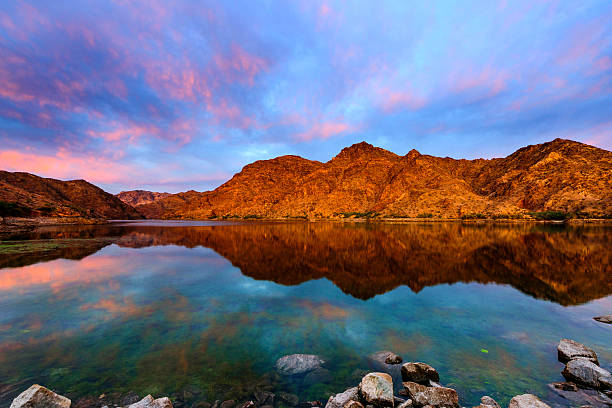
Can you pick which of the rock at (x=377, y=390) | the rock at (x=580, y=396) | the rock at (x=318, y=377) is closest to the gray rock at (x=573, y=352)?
the rock at (x=580, y=396)

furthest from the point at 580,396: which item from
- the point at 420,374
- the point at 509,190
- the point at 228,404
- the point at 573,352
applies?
the point at 509,190

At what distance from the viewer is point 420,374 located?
23.9 feet

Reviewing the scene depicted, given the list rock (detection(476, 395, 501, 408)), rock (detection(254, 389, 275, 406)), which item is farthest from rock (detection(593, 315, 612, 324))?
rock (detection(254, 389, 275, 406))

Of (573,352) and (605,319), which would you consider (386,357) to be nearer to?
(573,352)

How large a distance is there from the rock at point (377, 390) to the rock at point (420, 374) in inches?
46.1

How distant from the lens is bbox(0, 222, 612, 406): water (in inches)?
292

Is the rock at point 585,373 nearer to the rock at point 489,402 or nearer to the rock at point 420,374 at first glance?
the rock at point 489,402

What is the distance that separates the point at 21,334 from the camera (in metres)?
10.1

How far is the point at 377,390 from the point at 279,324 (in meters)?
6.36

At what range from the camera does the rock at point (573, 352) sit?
809 cm

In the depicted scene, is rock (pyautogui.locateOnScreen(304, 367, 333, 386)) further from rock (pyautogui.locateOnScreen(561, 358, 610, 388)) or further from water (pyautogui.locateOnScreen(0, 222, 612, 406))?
rock (pyautogui.locateOnScreen(561, 358, 610, 388))

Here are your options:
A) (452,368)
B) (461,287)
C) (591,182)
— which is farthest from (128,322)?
(591,182)

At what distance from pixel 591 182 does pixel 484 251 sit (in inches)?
5674

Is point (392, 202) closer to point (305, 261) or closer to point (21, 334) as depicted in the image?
point (305, 261)
